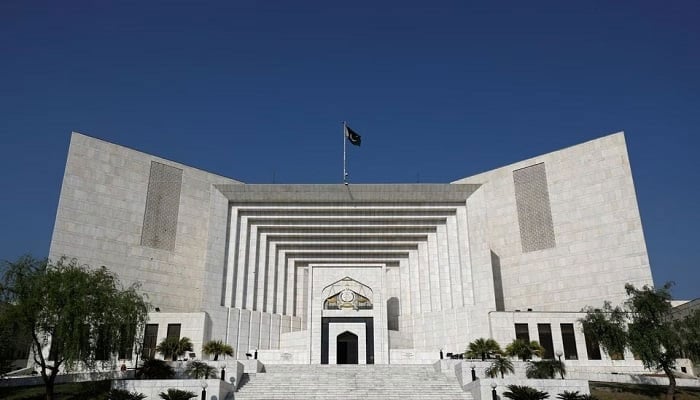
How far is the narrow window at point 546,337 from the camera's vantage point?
3634 cm

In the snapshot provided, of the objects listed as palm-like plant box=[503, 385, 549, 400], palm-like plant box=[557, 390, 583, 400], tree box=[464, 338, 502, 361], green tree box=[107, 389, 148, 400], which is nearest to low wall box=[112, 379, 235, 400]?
green tree box=[107, 389, 148, 400]

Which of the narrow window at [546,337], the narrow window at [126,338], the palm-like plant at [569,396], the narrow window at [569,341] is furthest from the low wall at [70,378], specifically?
the narrow window at [569,341]

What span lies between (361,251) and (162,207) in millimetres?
A: 15355

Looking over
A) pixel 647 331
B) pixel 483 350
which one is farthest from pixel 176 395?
pixel 647 331

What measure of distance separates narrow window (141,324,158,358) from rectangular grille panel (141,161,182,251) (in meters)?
6.53

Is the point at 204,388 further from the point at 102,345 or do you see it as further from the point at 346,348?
the point at 346,348

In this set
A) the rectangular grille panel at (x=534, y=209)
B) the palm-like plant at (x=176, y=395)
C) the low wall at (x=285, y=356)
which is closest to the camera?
the palm-like plant at (x=176, y=395)

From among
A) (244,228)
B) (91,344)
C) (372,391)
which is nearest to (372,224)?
(244,228)

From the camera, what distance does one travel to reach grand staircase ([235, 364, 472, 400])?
25062 millimetres

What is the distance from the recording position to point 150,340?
119ft

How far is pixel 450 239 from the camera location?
4106 cm

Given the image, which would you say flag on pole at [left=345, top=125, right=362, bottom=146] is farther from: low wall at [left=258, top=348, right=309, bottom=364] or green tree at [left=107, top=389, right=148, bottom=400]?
green tree at [left=107, top=389, right=148, bottom=400]

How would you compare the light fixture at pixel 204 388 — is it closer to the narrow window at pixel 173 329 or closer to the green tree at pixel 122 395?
the green tree at pixel 122 395

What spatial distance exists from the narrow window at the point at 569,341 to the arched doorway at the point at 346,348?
13.7m
